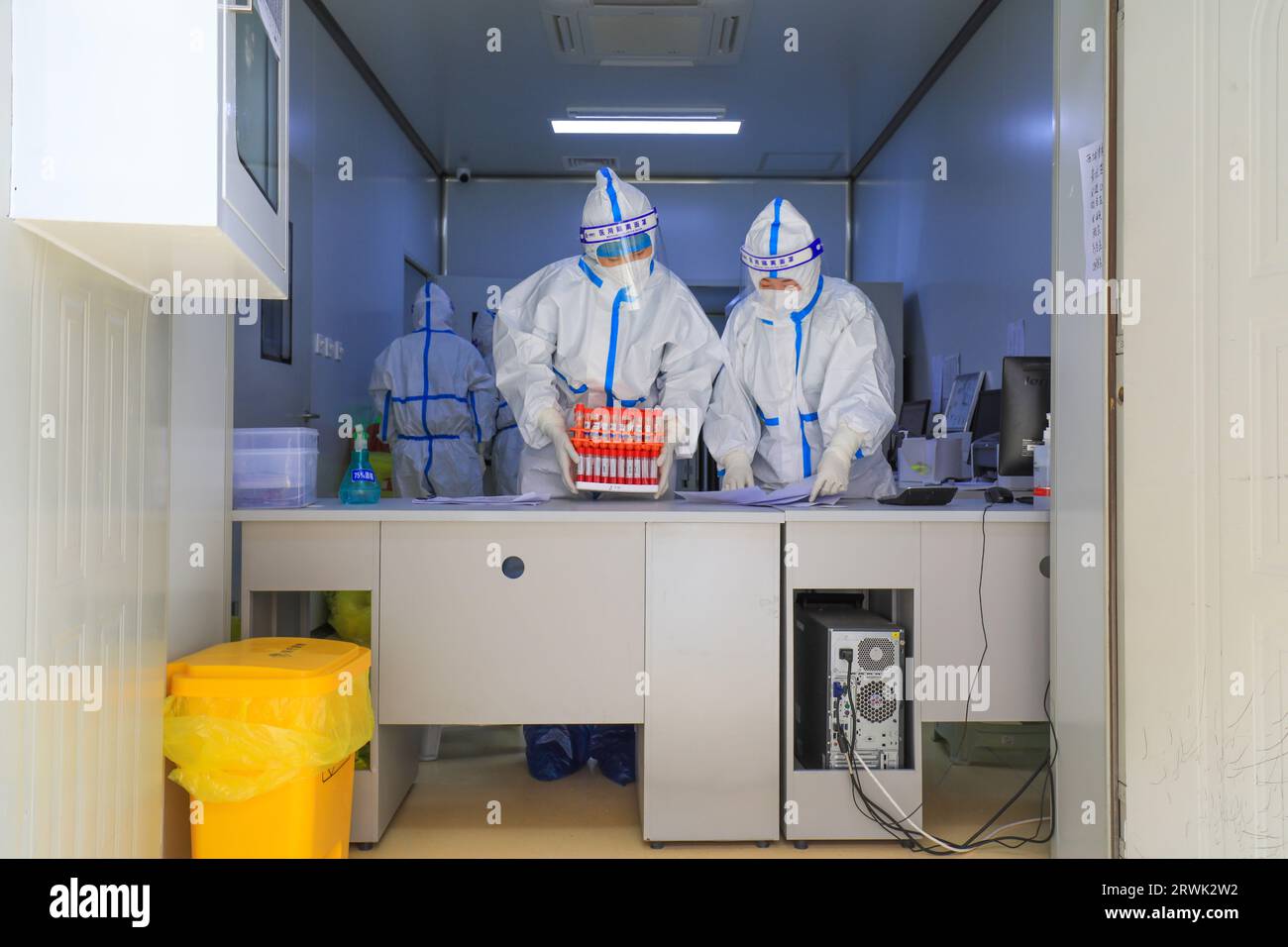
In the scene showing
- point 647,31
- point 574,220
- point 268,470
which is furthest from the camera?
point 574,220

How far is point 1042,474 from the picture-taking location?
229 centimetres

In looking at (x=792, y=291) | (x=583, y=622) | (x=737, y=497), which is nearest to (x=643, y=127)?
(x=792, y=291)

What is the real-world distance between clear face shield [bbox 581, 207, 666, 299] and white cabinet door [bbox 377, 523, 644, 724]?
0.88 metres

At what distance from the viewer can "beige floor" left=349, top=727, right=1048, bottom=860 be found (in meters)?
2.03

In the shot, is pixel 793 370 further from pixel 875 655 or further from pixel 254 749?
pixel 254 749

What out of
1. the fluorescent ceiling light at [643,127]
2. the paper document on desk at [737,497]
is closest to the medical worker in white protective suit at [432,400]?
the fluorescent ceiling light at [643,127]

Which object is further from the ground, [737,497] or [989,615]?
[737,497]

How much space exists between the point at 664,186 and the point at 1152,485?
5.68 m

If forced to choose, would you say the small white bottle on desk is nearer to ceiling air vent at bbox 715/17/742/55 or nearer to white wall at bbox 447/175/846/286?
ceiling air vent at bbox 715/17/742/55

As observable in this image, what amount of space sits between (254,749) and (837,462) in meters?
1.58

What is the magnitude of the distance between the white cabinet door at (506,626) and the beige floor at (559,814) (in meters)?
0.28

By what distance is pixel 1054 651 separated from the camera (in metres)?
1.98

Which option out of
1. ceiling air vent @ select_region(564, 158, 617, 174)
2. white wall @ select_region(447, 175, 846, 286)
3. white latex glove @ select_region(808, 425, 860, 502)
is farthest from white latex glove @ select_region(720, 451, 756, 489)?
white wall @ select_region(447, 175, 846, 286)

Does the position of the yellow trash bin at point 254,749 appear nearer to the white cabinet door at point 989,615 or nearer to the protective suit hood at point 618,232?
the white cabinet door at point 989,615
